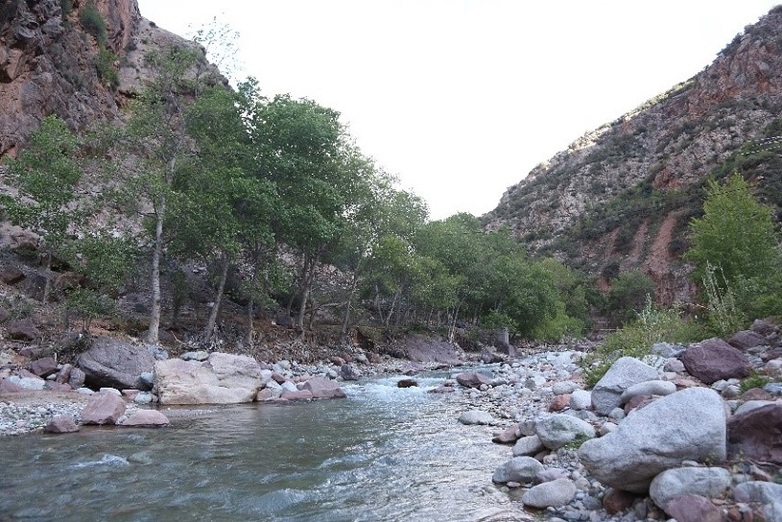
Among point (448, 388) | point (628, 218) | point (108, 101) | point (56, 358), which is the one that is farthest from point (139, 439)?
point (628, 218)

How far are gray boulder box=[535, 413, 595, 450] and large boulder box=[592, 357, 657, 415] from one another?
124 cm

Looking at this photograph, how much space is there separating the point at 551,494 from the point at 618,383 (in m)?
3.80

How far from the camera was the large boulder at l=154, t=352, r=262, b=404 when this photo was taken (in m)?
14.1

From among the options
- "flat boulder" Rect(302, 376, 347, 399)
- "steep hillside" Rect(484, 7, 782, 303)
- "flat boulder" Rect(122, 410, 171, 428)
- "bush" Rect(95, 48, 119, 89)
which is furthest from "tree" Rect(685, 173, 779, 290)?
"bush" Rect(95, 48, 119, 89)

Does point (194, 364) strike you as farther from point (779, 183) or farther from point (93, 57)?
point (779, 183)

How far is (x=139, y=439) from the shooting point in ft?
30.9

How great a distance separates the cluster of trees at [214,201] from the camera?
1992cm

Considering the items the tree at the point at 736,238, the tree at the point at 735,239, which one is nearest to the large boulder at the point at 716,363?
the tree at the point at 735,239

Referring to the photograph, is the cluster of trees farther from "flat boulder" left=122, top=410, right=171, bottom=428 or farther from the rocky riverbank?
the rocky riverbank

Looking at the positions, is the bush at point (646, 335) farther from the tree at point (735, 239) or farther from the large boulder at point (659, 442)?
the large boulder at point (659, 442)

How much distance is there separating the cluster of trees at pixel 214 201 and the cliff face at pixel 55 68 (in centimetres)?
477

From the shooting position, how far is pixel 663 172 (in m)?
75.3

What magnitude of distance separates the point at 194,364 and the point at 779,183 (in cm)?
6002

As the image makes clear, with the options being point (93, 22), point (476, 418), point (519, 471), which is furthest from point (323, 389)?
point (93, 22)
